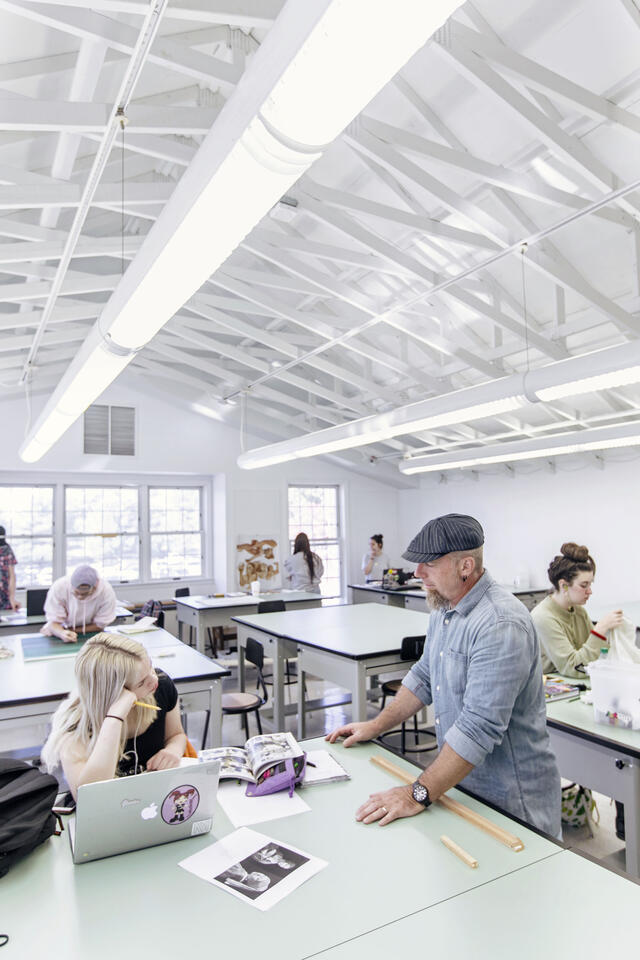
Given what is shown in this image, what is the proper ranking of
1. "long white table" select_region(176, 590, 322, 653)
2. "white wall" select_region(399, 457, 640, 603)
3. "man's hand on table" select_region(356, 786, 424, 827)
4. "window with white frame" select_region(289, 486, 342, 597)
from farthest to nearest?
1. "window with white frame" select_region(289, 486, 342, 597)
2. "white wall" select_region(399, 457, 640, 603)
3. "long white table" select_region(176, 590, 322, 653)
4. "man's hand on table" select_region(356, 786, 424, 827)

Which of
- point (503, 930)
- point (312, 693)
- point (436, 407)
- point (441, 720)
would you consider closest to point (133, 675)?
point (441, 720)

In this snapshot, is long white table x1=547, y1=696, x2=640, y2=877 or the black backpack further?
long white table x1=547, y1=696, x2=640, y2=877

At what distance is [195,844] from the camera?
1570 mm

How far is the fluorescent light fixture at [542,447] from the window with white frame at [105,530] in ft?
13.9

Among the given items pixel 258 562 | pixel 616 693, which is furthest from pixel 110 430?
pixel 616 693

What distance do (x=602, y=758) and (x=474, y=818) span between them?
1110 mm

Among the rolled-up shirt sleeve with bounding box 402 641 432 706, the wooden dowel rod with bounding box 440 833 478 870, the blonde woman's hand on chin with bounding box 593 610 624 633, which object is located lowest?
the wooden dowel rod with bounding box 440 833 478 870

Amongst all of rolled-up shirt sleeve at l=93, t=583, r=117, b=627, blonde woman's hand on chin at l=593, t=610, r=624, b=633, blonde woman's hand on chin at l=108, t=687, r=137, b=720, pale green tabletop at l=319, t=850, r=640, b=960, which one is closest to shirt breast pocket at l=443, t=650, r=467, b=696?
pale green tabletop at l=319, t=850, r=640, b=960

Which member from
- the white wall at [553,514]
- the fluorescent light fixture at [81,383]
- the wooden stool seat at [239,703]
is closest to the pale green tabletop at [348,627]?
the wooden stool seat at [239,703]

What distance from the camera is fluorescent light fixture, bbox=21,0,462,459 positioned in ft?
3.46

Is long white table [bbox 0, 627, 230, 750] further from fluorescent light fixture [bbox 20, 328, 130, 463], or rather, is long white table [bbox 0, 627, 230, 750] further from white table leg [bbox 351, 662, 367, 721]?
fluorescent light fixture [bbox 20, 328, 130, 463]

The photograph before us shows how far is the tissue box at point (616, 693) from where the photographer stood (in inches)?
97.0

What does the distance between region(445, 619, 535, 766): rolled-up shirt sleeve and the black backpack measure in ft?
3.59

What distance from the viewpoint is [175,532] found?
379 inches
